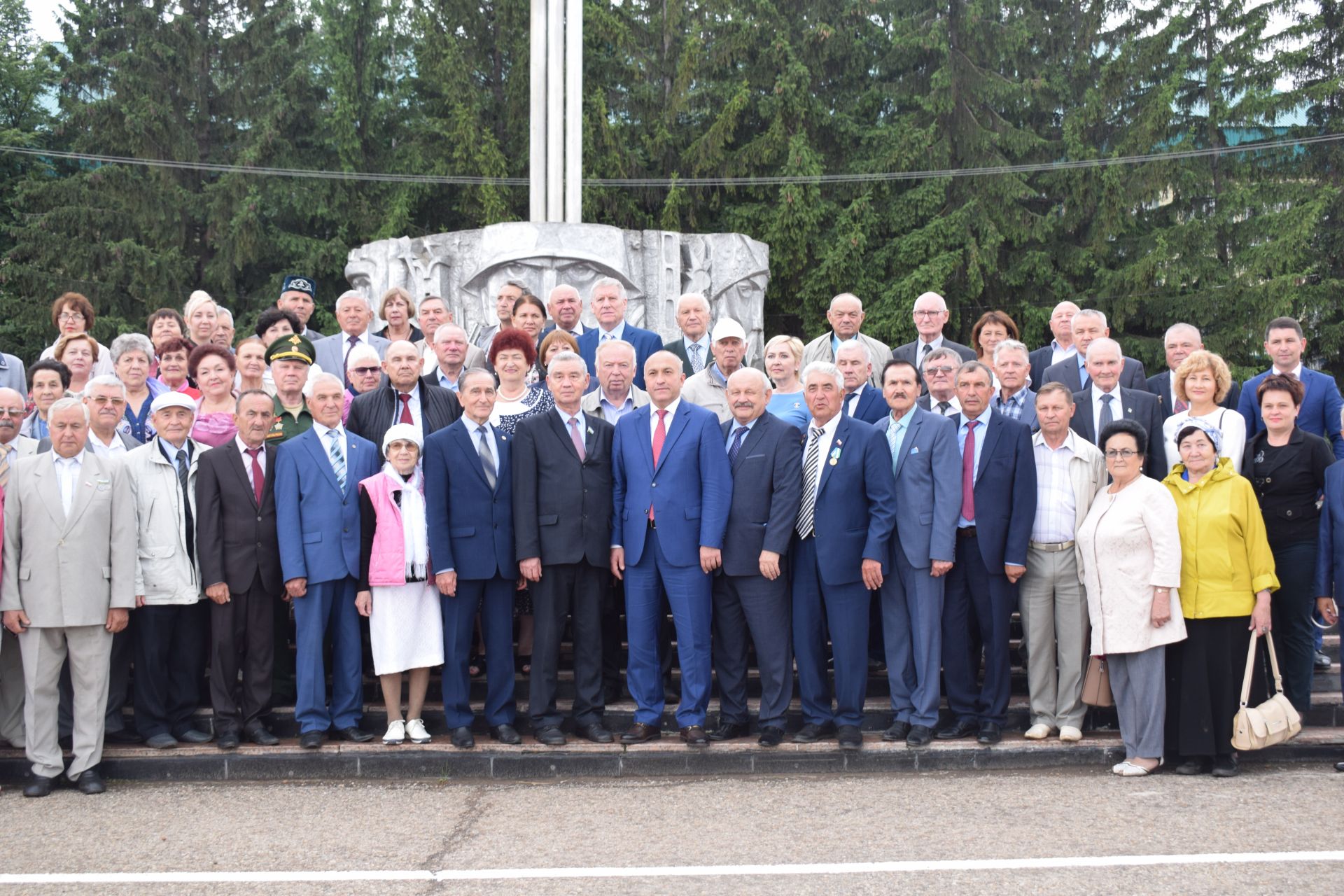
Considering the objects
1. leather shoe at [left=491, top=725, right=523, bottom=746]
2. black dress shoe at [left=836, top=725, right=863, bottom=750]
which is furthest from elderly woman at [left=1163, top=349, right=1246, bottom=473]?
leather shoe at [left=491, top=725, right=523, bottom=746]

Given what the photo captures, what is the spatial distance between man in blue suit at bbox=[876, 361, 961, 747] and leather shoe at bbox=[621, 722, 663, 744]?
111 cm

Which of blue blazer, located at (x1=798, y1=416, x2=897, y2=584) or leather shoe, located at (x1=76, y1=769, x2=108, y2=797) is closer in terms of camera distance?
leather shoe, located at (x1=76, y1=769, x2=108, y2=797)

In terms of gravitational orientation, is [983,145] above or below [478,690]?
above

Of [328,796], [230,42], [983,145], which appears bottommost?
[328,796]

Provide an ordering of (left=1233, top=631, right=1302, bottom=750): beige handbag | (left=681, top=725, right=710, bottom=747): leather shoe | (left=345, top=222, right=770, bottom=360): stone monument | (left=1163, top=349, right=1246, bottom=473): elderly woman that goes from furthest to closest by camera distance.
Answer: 1. (left=345, top=222, right=770, bottom=360): stone monument
2. (left=1163, top=349, right=1246, bottom=473): elderly woman
3. (left=681, top=725, right=710, bottom=747): leather shoe
4. (left=1233, top=631, right=1302, bottom=750): beige handbag

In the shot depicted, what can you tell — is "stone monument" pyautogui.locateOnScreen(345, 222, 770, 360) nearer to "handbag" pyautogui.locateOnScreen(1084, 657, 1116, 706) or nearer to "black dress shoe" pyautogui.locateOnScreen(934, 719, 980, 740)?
"black dress shoe" pyautogui.locateOnScreen(934, 719, 980, 740)

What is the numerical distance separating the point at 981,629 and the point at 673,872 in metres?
2.45

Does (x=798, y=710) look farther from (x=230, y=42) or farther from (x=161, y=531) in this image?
(x=230, y=42)

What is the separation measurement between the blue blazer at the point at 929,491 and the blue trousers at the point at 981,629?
12cm

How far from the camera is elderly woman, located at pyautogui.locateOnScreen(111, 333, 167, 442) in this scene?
712 cm

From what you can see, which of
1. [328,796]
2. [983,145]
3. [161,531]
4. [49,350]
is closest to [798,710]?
[328,796]

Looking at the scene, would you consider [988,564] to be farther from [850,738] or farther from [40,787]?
[40,787]

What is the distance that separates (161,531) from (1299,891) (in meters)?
5.11

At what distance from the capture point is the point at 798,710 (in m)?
6.50
